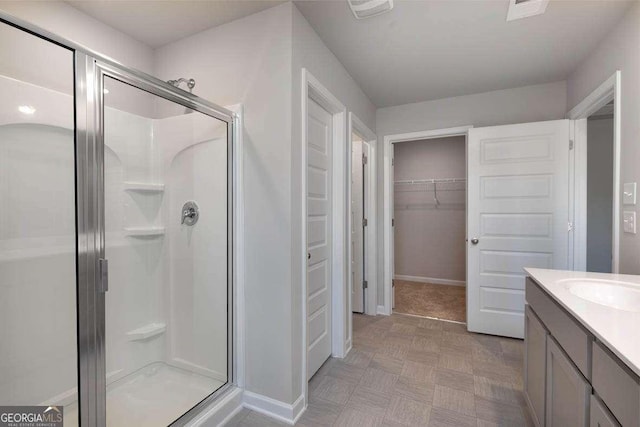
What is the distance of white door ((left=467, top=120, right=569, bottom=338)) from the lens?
102 inches

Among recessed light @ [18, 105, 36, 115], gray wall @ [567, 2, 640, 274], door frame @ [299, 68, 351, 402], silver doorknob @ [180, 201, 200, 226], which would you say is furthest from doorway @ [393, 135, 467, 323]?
recessed light @ [18, 105, 36, 115]

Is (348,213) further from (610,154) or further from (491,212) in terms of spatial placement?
(610,154)

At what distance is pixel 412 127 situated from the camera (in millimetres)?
3234

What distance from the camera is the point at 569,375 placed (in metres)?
1.06

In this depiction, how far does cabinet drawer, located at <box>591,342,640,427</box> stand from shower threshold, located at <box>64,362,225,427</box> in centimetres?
180

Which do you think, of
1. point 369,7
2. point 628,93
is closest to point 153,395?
point 369,7

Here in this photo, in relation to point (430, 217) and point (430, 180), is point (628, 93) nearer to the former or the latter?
point (430, 180)

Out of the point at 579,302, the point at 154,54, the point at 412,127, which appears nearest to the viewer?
the point at 579,302

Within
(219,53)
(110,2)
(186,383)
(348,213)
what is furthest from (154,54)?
(186,383)

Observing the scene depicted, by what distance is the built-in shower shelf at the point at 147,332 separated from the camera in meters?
1.96

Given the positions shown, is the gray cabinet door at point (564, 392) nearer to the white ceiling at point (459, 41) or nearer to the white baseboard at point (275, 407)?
the white baseboard at point (275, 407)

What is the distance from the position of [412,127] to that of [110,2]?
9.10 ft

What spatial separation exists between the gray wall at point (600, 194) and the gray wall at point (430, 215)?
1.44 m

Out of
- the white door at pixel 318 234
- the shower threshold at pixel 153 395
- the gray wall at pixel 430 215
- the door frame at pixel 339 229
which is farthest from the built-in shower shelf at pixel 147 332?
the gray wall at pixel 430 215
